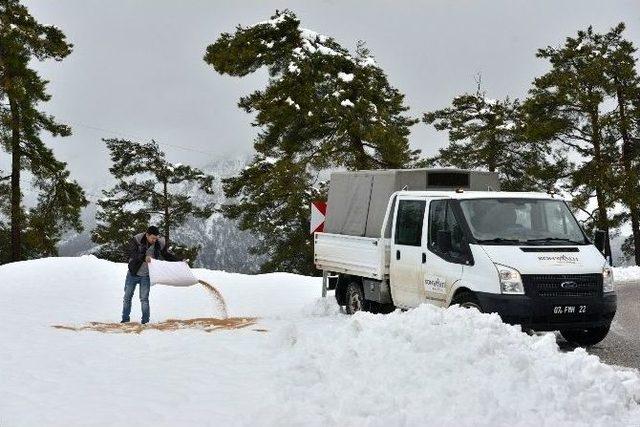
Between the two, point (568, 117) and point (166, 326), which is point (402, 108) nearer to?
point (568, 117)

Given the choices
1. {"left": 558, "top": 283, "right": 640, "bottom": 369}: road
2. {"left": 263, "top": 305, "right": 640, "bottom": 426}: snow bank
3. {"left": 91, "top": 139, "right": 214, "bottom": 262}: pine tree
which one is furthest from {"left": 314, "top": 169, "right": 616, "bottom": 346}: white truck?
{"left": 91, "top": 139, "right": 214, "bottom": 262}: pine tree

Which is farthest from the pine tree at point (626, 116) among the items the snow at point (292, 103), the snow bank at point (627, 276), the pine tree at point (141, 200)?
the pine tree at point (141, 200)

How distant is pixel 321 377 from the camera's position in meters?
6.55

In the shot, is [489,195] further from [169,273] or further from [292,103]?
[292,103]

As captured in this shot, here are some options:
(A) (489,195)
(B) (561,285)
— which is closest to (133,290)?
(A) (489,195)

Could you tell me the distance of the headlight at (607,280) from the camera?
930 centimetres

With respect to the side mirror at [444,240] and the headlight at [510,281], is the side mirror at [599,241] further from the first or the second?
the side mirror at [444,240]

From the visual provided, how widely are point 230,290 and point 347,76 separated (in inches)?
586

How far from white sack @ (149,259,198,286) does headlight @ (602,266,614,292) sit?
6753mm

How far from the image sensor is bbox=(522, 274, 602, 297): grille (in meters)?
8.83

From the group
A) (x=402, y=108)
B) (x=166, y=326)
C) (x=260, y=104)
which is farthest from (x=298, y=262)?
(x=166, y=326)

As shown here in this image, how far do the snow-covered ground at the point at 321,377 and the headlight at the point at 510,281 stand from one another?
122 centimetres

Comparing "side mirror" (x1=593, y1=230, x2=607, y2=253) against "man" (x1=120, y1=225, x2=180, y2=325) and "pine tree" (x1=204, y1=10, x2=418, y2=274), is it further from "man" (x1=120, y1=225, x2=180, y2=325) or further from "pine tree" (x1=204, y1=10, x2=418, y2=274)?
"pine tree" (x1=204, y1=10, x2=418, y2=274)

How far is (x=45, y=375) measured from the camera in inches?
259
